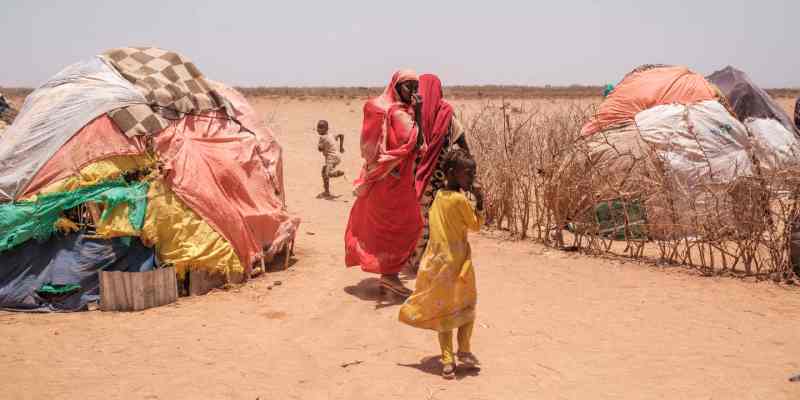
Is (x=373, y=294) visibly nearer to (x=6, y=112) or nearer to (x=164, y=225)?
(x=164, y=225)

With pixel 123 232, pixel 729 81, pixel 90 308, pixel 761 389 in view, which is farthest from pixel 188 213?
pixel 729 81

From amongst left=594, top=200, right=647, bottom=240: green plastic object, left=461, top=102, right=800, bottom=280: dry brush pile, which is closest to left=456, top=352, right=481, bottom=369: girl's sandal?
left=461, top=102, right=800, bottom=280: dry brush pile

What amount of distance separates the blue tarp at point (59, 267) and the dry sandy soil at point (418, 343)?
0.20 metres

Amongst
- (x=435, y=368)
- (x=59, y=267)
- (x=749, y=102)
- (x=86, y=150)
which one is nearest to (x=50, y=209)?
(x=59, y=267)

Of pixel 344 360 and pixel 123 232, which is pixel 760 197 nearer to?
pixel 344 360

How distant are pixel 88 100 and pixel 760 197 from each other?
5945 millimetres

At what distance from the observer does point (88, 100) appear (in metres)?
5.66

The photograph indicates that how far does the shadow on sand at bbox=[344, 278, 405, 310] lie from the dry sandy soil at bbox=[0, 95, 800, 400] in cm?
2

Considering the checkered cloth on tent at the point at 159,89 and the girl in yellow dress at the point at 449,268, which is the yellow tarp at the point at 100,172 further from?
the girl in yellow dress at the point at 449,268

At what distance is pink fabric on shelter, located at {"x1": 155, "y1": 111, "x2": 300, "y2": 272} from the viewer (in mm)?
5621

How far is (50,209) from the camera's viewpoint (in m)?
5.14

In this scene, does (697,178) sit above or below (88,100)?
below

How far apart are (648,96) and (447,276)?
6.31 m

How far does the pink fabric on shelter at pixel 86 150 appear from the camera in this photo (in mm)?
5305
